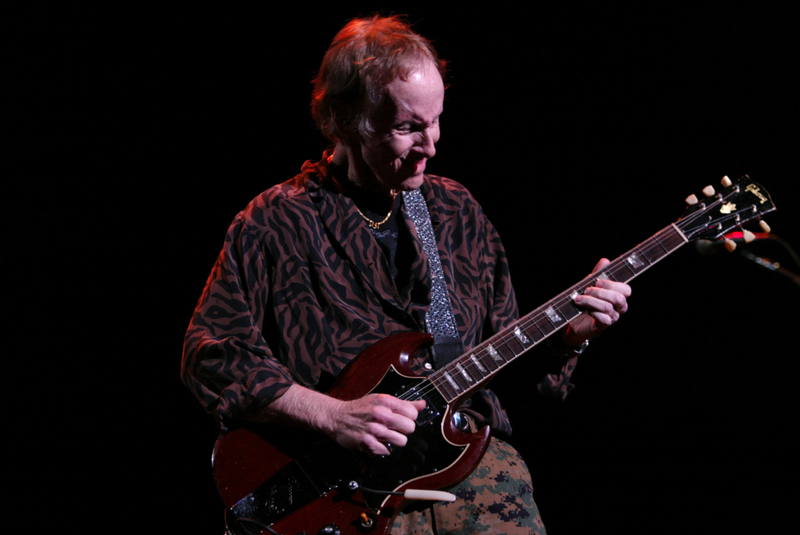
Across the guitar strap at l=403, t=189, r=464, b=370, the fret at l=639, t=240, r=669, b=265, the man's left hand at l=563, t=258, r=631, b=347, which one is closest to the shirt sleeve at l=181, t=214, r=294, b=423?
the guitar strap at l=403, t=189, r=464, b=370

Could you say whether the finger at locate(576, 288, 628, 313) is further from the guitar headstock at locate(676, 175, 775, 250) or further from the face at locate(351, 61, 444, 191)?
the face at locate(351, 61, 444, 191)

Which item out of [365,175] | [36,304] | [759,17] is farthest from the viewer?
[759,17]

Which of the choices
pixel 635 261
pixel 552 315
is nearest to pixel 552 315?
pixel 552 315

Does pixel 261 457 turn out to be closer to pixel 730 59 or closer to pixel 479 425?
pixel 479 425

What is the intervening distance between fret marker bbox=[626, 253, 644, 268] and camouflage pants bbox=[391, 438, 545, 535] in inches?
32.2

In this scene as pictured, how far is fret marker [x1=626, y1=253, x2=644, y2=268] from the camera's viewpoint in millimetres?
1832

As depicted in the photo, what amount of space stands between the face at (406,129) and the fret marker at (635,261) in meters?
0.75

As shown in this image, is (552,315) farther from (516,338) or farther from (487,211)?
(487,211)

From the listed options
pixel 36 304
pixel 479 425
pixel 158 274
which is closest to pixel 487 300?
pixel 479 425

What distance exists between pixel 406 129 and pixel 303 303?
2.15 ft

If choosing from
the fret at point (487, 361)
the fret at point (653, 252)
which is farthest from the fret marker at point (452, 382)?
the fret at point (653, 252)

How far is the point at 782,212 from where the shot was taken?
2686mm

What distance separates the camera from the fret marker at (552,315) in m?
1.80

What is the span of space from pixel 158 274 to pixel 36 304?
530mm
